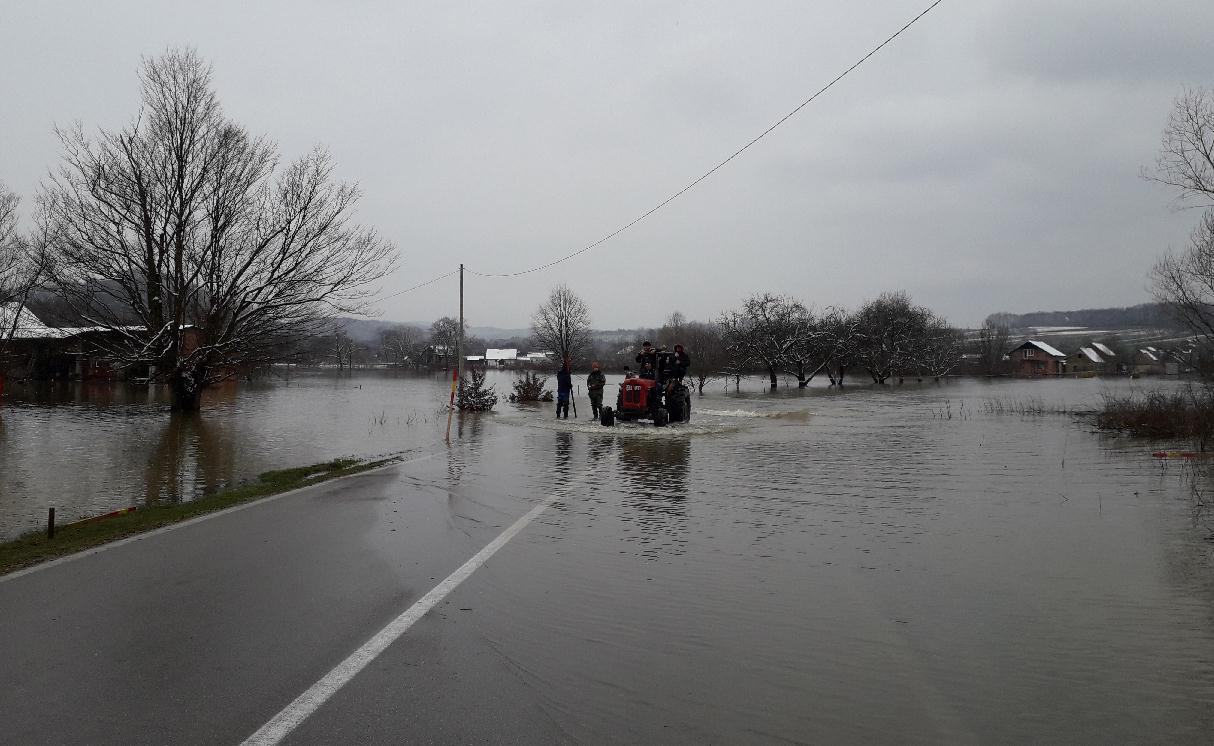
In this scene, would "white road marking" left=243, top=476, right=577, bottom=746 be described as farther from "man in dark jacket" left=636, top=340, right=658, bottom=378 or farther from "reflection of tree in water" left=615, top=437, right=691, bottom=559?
"man in dark jacket" left=636, top=340, right=658, bottom=378

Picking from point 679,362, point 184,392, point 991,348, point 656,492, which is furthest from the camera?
point 991,348

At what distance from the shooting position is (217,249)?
29812 millimetres

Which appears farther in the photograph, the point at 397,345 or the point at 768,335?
the point at 397,345

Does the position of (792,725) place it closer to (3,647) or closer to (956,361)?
(3,647)

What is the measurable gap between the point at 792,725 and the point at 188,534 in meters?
7.22

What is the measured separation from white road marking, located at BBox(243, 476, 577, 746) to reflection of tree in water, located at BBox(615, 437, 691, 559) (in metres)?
1.87

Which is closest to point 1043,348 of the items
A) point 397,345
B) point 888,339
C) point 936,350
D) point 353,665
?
point 936,350

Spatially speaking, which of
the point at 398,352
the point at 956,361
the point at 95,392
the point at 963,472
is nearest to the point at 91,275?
the point at 95,392

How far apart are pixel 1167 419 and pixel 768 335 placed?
2210 inches

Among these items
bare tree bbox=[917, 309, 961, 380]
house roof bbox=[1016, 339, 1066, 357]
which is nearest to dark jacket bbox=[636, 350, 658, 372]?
bare tree bbox=[917, 309, 961, 380]

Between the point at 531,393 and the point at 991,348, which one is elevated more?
the point at 991,348

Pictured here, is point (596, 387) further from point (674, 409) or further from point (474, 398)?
point (474, 398)

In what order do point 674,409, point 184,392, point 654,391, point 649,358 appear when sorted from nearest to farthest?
point 654,391 < point 649,358 < point 674,409 < point 184,392

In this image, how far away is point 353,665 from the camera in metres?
4.60
